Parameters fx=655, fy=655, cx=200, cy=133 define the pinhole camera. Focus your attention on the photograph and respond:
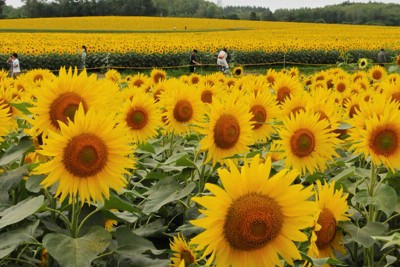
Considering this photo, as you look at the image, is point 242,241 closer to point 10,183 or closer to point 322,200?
point 322,200

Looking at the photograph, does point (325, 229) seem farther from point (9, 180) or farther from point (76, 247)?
point (9, 180)

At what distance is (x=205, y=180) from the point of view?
122 inches

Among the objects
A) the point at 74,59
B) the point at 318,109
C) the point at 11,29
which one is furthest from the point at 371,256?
the point at 11,29

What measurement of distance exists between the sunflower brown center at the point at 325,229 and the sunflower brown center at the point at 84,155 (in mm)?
822

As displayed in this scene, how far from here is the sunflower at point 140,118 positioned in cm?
365

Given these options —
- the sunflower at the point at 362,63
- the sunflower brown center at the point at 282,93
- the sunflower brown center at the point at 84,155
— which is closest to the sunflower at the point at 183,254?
the sunflower brown center at the point at 84,155

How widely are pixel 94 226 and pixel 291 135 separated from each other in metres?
1.19

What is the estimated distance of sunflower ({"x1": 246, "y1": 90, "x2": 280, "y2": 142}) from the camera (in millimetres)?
3861

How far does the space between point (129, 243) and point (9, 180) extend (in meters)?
0.57

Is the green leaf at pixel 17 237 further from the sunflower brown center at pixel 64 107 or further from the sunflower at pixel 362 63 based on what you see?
the sunflower at pixel 362 63

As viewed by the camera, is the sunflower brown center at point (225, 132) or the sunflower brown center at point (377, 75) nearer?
the sunflower brown center at point (225, 132)

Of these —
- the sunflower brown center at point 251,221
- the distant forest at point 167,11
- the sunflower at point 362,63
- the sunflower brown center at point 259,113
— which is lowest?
the distant forest at point 167,11

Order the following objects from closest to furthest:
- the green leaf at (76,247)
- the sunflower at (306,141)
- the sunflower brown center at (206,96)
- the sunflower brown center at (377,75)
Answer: the green leaf at (76,247) < the sunflower at (306,141) < the sunflower brown center at (206,96) < the sunflower brown center at (377,75)

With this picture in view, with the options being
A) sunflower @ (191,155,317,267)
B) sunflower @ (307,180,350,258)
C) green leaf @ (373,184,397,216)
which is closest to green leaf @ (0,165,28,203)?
sunflower @ (191,155,317,267)
